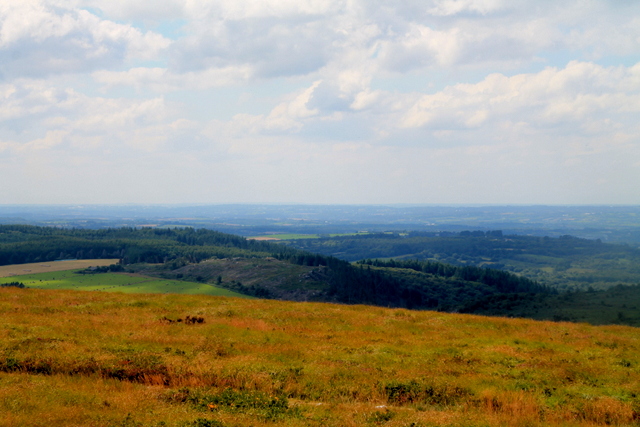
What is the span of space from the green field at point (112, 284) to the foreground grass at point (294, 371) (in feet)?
420

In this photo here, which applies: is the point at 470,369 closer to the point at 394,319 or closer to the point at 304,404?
the point at 304,404

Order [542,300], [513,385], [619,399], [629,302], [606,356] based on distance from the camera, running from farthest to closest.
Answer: [542,300] < [629,302] < [606,356] < [513,385] < [619,399]

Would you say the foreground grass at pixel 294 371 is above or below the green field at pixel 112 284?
above

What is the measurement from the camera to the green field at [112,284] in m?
162

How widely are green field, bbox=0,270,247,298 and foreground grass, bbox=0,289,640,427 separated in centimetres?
12803

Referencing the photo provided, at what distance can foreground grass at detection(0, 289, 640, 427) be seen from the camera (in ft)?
57.8

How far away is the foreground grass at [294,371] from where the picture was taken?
694 inches

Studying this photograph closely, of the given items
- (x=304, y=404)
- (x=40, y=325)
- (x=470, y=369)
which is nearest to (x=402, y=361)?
(x=470, y=369)

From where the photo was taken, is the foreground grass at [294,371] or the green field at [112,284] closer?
the foreground grass at [294,371]

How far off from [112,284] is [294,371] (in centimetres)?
17508

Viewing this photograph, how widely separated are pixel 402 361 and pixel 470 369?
3.79 m

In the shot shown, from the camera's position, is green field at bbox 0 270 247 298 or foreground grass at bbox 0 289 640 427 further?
green field at bbox 0 270 247 298

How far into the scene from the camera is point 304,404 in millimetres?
19188

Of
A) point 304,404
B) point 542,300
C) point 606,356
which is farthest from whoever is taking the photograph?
point 542,300
